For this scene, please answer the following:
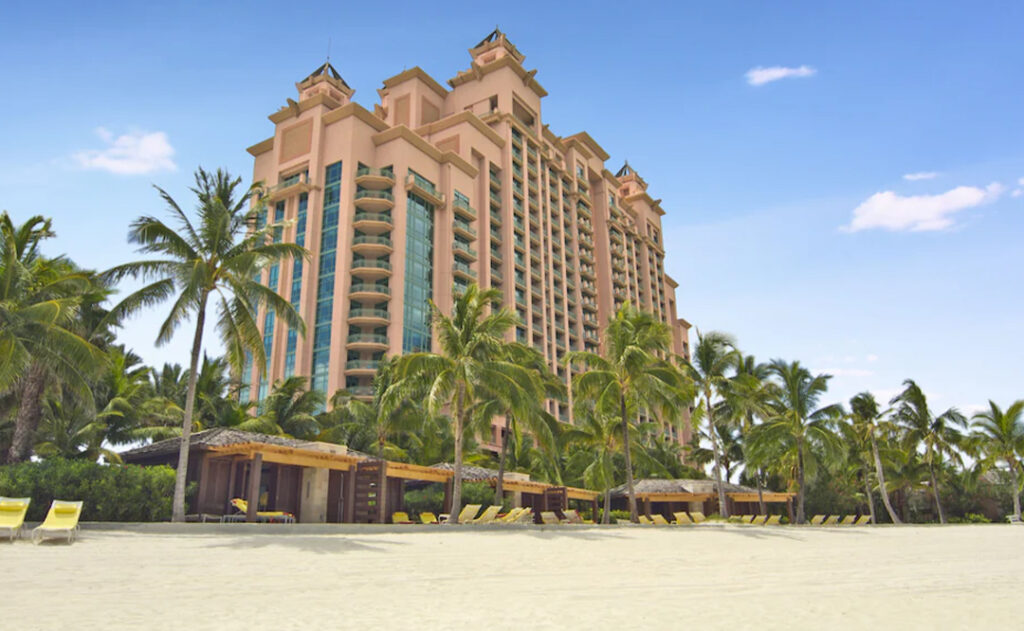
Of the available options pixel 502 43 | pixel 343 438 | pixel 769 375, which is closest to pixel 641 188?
pixel 502 43

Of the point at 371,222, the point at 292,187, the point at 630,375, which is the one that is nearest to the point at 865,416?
the point at 630,375

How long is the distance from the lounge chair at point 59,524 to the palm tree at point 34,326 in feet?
20.4

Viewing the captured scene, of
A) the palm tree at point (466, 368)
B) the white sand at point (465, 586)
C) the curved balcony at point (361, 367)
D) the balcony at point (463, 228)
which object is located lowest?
the white sand at point (465, 586)

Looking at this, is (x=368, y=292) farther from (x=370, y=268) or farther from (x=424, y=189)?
(x=424, y=189)

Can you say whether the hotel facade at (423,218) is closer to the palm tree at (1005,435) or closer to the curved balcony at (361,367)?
the curved balcony at (361,367)

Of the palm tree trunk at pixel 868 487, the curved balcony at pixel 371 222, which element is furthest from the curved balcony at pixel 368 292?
the palm tree trunk at pixel 868 487

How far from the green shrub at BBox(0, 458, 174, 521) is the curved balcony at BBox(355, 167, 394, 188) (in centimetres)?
4146

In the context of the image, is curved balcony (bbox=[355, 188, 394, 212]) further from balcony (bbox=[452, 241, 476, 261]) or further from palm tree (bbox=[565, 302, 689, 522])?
palm tree (bbox=[565, 302, 689, 522])

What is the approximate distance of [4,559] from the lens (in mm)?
9875

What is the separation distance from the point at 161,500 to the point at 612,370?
17.1 meters

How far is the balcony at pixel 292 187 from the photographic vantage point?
5750 centimetres

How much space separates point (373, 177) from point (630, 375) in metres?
35.8

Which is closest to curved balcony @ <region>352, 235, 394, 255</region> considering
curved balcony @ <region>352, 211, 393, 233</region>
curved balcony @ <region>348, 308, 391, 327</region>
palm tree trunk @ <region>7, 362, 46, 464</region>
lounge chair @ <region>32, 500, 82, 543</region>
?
curved balcony @ <region>352, 211, 393, 233</region>

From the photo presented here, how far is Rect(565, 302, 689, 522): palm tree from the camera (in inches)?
1078
